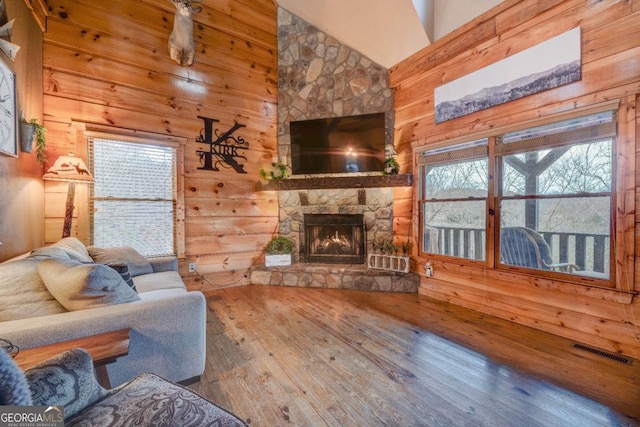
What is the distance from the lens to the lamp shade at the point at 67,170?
2484 mm

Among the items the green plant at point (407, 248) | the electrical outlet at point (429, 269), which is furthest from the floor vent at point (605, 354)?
the green plant at point (407, 248)

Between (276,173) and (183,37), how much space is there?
213cm

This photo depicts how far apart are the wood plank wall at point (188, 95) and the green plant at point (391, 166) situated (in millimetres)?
1894

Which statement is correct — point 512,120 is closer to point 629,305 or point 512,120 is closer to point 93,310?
point 629,305

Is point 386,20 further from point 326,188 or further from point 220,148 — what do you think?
point 220,148

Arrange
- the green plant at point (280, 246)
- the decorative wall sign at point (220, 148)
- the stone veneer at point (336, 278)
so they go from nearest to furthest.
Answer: the stone veneer at point (336, 278) → the decorative wall sign at point (220, 148) → the green plant at point (280, 246)

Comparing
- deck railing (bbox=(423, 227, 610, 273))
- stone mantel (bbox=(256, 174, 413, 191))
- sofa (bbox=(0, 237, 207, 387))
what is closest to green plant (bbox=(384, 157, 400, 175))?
stone mantel (bbox=(256, 174, 413, 191))

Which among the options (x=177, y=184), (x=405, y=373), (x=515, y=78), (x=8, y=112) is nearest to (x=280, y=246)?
(x=177, y=184)

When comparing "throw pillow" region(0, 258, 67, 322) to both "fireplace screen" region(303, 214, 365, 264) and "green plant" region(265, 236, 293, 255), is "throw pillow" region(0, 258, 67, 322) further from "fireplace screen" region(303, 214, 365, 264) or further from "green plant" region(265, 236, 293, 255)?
"fireplace screen" region(303, 214, 365, 264)

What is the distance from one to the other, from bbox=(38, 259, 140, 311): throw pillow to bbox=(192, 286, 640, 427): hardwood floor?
0.82 meters

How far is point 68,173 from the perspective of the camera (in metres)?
2.52

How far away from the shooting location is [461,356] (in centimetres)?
209


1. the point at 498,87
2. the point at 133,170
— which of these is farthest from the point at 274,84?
the point at 498,87

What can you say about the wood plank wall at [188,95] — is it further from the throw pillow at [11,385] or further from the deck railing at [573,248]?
the throw pillow at [11,385]
